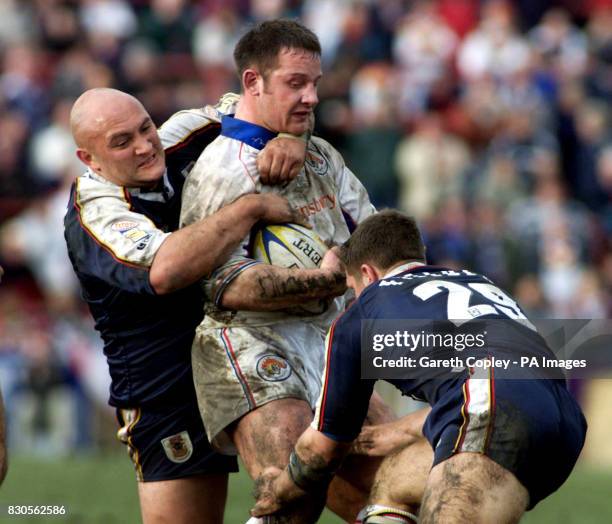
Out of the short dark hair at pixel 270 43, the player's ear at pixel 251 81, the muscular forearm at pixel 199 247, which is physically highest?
the short dark hair at pixel 270 43

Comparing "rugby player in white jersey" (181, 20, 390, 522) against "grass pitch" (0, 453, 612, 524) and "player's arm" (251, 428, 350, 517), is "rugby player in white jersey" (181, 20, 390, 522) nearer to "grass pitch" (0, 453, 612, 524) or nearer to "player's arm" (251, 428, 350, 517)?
"player's arm" (251, 428, 350, 517)

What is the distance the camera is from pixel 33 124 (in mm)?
18828

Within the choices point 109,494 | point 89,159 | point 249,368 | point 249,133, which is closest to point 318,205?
point 249,133

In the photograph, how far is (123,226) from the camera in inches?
252

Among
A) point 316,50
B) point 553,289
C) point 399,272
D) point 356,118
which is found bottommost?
point 553,289

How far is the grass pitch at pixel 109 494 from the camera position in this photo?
11.1 metres

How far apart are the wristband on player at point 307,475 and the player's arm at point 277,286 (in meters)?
0.70

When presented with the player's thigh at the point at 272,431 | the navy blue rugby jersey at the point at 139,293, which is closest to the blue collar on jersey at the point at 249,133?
the navy blue rugby jersey at the point at 139,293

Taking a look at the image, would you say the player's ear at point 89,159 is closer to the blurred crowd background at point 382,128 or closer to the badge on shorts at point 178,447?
the badge on shorts at point 178,447

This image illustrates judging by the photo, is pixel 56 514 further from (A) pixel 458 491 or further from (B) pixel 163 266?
(A) pixel 458 491

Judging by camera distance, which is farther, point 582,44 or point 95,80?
point 582,44

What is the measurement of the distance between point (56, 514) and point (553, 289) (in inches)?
306

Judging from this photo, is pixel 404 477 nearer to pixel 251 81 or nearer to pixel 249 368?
pixel 249 368

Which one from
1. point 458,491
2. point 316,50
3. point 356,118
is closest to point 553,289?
point 356,118
